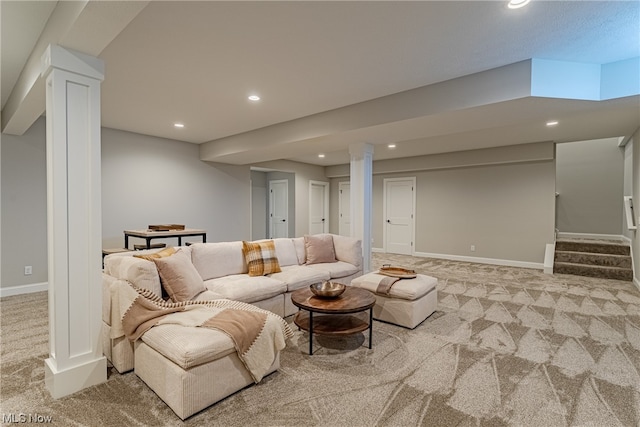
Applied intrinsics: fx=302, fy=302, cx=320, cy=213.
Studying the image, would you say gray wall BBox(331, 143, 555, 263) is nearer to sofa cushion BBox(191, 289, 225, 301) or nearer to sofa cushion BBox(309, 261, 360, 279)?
sofa cushion BBox(309, 261, 360, 279)

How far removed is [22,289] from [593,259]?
30.8ft

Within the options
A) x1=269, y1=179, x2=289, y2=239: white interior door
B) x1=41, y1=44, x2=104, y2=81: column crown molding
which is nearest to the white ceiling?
x1=41, y1=44, x2=104, y2=81: column crown molding

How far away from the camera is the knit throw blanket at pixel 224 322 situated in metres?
2.05

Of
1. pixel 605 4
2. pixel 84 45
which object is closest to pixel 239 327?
pixel 84 45

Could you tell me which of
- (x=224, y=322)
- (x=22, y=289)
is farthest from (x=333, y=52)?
(x=22, y=289)

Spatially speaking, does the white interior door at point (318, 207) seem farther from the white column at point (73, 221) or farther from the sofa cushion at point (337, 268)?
the white column at point (73, 221)

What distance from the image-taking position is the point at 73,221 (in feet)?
6.67

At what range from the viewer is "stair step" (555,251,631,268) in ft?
17.5

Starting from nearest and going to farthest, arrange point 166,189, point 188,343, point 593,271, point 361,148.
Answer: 1. point 188,343
2. point 361,148
3. point 593,271
4. point 166,189

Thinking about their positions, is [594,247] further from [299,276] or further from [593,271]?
[299,276]

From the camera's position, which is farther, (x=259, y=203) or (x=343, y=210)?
(x=343, y=210)

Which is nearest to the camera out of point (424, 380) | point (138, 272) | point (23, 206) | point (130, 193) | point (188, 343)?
point (188, 343)

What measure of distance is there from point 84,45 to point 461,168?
710 cm

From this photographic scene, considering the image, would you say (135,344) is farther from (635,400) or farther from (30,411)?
(635,400)
